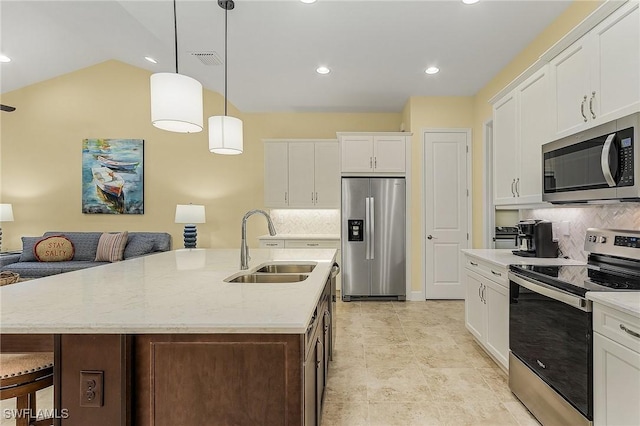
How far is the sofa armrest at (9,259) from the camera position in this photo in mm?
4699

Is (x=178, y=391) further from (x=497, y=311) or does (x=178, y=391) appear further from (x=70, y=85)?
(x=70, y=85)

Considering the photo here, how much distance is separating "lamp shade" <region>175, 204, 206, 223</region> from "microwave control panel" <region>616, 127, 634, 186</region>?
475cm

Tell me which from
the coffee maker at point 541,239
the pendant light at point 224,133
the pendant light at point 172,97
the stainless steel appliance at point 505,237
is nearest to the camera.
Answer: the pendant light at point 172,97

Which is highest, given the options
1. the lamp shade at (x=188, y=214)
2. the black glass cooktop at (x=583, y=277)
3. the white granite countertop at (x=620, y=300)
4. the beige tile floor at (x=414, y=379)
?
the lamp shade at (x=188, y=214)

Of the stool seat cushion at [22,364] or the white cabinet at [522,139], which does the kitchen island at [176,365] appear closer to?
the stool seat cushion at [22,364]

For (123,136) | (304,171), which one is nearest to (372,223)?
(304,171)

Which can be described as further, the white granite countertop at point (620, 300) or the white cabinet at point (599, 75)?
the white cabinet at point (599, 75)

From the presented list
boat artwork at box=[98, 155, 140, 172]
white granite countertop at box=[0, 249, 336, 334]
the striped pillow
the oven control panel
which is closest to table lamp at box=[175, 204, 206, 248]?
the striped pillow

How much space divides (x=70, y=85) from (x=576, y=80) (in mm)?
6871

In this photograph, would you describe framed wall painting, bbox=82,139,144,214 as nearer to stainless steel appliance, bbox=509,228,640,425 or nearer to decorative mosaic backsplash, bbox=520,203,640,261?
stainless steel appliance, bbox=509,228,640,425

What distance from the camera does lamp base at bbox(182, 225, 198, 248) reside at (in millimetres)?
5000

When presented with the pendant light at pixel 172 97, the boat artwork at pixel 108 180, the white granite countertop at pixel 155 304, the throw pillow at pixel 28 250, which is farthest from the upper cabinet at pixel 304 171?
the throw pillow at pixel 28 250

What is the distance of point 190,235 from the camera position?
5.01m

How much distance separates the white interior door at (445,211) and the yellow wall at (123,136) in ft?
3.78
